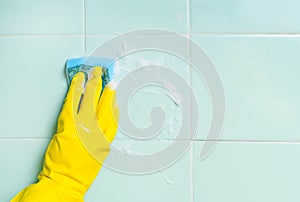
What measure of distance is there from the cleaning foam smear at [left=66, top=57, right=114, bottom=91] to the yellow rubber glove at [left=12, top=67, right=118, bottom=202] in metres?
0.01

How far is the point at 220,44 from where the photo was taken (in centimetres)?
98

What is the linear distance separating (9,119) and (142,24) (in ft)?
1.37

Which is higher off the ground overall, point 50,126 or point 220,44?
point 220,44

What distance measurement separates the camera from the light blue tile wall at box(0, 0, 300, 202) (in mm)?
971

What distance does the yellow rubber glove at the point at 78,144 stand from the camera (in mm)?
936

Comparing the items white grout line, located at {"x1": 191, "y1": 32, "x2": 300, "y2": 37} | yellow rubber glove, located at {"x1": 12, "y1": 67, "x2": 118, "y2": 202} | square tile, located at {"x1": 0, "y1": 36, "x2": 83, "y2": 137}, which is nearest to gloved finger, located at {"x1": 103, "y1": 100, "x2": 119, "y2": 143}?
yellow rubber glove, located at {"x1": 12, "y1": 67, "x2": 118, "y2": 202}

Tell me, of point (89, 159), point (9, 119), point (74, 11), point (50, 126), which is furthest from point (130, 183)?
point (74, 11)

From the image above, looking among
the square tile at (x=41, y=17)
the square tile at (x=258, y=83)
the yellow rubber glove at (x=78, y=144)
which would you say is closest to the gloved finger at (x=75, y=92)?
the yellow rubber glove at (x=78, y=144)

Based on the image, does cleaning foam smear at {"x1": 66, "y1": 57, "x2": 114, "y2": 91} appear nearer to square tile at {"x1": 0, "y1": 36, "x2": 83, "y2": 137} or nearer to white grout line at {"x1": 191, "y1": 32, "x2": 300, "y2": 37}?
square tile at {"x1": 0, "y1": 36, "x2": 83, "y2": 137}

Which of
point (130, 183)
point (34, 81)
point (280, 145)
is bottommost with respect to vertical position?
point (130, 183)

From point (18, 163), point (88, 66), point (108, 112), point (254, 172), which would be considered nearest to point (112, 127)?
point (108, 112)

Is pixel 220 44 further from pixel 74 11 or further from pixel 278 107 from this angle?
pixel 74 11

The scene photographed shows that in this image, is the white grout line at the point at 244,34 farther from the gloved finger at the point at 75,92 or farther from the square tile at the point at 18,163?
the square tile at the point at 18,163

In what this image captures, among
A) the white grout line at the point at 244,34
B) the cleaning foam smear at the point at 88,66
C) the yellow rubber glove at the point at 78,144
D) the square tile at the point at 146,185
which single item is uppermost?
the white grout line at the point at 244,34
